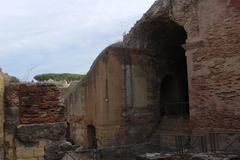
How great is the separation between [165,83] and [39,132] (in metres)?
12.8

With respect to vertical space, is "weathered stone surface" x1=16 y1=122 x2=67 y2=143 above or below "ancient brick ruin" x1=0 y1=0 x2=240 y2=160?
below

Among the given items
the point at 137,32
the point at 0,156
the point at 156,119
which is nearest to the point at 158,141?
the point at 156,119

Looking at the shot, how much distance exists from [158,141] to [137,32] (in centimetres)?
482

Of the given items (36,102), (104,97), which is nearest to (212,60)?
(104,97)

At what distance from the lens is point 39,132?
578cm

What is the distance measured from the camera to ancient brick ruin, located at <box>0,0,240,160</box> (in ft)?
39.2

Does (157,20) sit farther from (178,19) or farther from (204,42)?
(204,42)

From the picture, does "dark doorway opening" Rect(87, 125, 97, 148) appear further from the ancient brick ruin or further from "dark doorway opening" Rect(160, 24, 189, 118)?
"dark doorway opening" Rect(160, 24, 189, 118)

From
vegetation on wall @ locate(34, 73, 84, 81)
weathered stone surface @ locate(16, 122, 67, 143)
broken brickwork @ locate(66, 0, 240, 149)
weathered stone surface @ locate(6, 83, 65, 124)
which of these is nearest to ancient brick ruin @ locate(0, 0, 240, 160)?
broken brickwork @ locate(66, 0, 240, 149)

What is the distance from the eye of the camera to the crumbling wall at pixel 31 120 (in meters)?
5.66

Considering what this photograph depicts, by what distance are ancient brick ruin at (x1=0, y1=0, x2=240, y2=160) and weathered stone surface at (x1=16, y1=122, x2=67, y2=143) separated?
3.18m

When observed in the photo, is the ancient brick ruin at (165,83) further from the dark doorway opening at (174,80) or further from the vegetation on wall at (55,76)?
the vegetation on wall at (55,76)

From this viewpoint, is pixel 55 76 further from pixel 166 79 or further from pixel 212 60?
pixel 212 60

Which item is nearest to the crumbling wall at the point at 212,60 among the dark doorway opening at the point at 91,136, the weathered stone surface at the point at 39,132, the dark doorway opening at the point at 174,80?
the dark doorway opening at the point at 174,80
